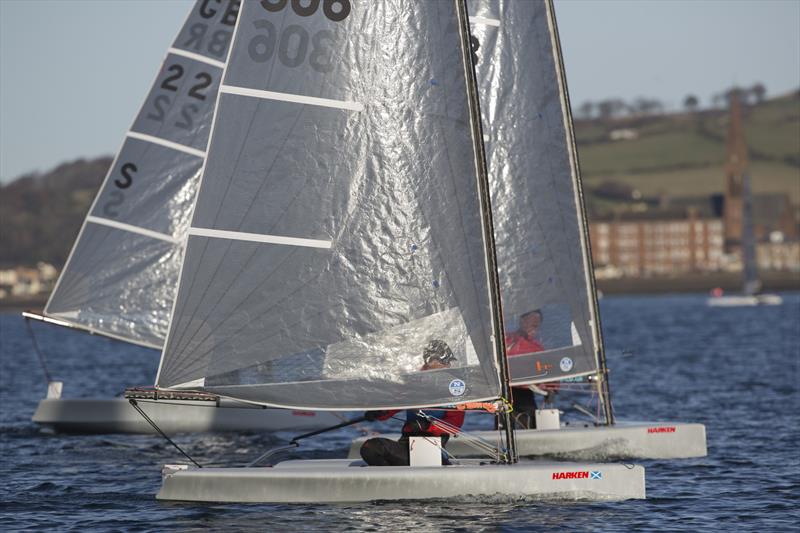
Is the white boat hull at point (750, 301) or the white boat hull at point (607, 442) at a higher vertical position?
the white boat hull at point (750, 301)

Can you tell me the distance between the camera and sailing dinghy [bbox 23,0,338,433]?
28188 mm

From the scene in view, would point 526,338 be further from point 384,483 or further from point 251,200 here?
point 251,200

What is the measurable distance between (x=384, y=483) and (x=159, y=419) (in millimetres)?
12268

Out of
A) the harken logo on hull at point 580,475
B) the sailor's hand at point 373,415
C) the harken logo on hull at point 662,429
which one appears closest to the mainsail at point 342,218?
A: the sailor's hand at point 373,415

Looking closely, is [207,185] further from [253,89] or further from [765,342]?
[765,342]

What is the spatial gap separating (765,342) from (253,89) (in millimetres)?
52031

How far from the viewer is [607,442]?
22625 mm

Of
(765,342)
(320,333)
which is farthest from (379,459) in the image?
Answer: (765,342)

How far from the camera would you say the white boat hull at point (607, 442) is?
22391 millimetres

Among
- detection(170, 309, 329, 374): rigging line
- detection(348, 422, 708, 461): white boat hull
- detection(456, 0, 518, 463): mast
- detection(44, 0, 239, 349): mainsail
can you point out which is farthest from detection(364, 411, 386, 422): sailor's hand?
detection(44, 0, 239, 349): mainsail

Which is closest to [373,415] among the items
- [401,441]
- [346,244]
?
[401,441]

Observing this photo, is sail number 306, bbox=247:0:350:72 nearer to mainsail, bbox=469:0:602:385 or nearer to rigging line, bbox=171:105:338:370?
rigging line, bbox=171:105:338:370

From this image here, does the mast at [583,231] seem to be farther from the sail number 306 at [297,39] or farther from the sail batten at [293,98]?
the sail number 306 at [297,39]

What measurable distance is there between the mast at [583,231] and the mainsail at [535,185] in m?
0.02
